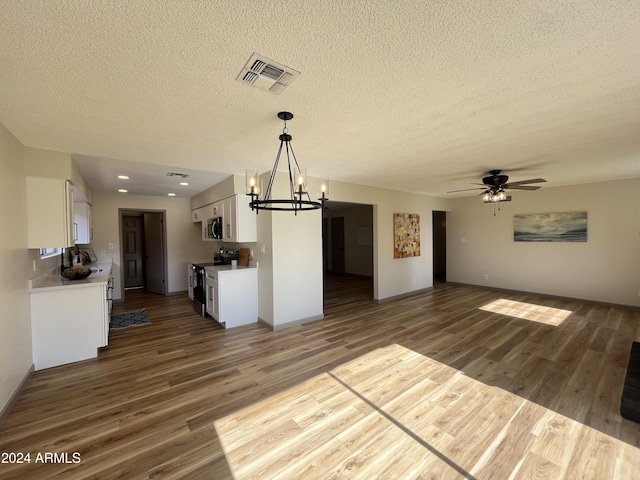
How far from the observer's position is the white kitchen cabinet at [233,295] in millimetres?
4188

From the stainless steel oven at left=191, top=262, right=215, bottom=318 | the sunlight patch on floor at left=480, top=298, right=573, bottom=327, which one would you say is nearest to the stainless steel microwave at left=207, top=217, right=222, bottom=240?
the stainless steel oven at left=191, top=262, right=215, bottom=318

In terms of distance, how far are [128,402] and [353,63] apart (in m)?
3.29

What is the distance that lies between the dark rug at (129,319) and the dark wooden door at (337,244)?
21.4ft

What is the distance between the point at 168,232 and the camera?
6.56 meters

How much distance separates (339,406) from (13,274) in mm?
3280

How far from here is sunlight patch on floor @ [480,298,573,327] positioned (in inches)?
175

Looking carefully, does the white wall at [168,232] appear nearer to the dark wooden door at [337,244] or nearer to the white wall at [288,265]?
the white wall at [288,265]

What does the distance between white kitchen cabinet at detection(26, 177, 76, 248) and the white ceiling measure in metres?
0.45

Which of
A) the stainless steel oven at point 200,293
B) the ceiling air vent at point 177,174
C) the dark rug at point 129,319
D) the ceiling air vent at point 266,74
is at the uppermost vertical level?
the ceiling air vent at point 177,174

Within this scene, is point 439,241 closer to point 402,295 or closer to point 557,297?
point 557,297

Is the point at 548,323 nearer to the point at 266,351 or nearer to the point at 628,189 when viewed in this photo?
the point at 628,189

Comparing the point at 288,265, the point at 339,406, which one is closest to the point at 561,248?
the point at 288,265

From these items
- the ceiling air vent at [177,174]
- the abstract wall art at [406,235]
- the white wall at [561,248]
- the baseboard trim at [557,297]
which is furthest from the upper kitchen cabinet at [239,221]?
the baseboard trim at [557,297]

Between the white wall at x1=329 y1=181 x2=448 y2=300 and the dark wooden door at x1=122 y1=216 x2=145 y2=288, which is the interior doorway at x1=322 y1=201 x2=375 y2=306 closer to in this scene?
the white wall at x1=329 y1=181 x2=448 y2=300
